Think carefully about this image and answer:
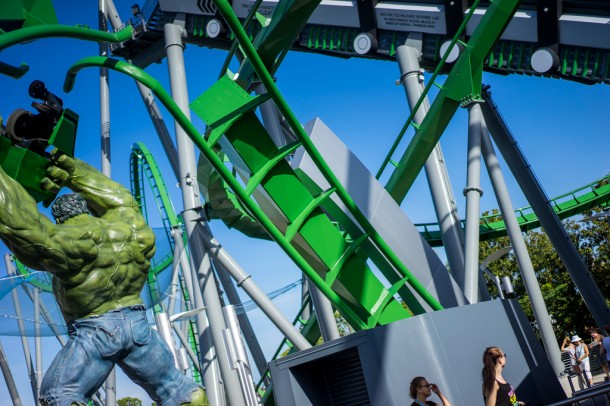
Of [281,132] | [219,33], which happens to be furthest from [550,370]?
[219,33]

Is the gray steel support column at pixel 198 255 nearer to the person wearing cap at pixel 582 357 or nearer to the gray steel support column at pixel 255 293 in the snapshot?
the gray steel support column at pixel 255 293

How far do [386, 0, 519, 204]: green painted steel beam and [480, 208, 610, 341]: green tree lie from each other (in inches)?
860

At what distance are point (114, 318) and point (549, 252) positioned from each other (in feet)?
93.1

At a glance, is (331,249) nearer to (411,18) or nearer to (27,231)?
(27,231)

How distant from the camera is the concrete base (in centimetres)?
532

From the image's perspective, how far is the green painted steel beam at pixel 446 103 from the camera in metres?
8.02

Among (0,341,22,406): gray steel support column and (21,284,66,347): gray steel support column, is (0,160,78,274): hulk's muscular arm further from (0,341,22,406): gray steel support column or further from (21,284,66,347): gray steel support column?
(0,341,22,406): gray steel support column

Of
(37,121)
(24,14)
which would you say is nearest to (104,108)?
(24,14)

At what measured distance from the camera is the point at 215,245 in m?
10.9

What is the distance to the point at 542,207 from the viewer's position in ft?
39.9

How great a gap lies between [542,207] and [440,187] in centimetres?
275

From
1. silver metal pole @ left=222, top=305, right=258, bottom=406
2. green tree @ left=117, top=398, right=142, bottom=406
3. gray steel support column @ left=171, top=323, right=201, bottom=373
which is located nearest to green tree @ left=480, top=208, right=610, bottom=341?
gray steel support column @ left=171, top=323, right=201, bottom=373

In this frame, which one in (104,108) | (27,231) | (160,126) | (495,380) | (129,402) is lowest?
(495,380)

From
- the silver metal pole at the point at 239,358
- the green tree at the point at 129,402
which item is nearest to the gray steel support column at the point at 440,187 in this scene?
the silver metal pole at the point at 239,358
